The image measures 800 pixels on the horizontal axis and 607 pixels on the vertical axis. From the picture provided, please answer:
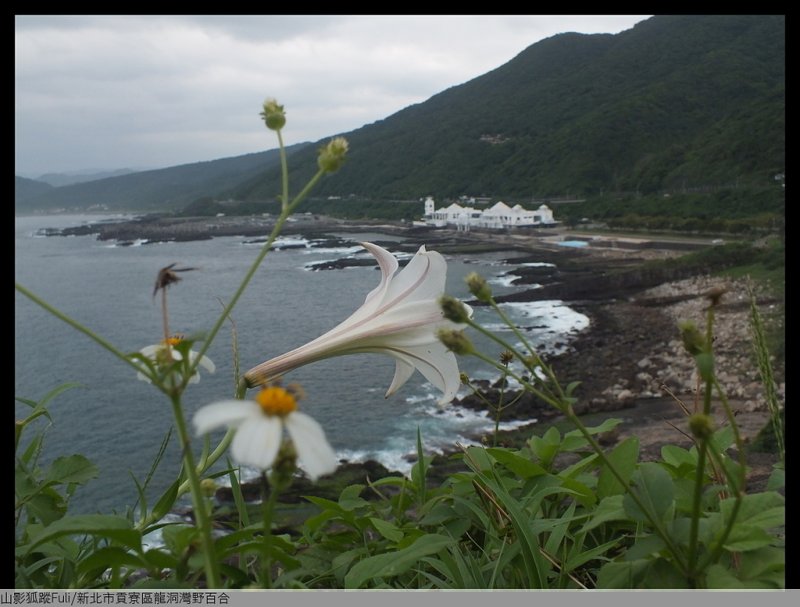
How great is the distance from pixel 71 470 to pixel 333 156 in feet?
2.20

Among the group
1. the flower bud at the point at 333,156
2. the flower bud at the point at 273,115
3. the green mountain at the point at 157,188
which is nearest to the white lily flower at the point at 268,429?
the flower bud at the point at 333,156

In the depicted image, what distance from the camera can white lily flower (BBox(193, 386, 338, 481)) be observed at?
42 centimetres

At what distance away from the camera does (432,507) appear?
3.49 feet

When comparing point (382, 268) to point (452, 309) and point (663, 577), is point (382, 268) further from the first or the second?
point (663, 577)

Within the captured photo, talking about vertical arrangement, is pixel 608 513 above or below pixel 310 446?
below

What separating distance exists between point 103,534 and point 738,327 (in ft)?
59.7

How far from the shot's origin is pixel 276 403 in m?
0.45

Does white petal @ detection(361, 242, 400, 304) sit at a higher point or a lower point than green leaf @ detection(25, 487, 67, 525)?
higher

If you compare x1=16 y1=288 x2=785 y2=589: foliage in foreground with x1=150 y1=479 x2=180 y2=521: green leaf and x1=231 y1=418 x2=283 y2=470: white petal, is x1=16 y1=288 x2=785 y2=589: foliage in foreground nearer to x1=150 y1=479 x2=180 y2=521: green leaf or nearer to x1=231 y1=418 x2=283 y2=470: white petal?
x1=150 y1=479 x2=180 y2=521: green leaf

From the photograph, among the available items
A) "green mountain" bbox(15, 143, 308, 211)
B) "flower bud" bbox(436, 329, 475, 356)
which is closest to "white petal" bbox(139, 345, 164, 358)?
"flower bud" bbox(436, 329, 475, 356)

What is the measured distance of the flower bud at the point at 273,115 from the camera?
731 millimetres

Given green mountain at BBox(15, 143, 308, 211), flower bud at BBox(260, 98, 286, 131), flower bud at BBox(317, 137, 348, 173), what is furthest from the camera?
green mountain at BBox(15, 143, 308, 211)

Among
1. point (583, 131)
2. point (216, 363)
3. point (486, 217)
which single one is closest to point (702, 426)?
point (216, 363)
